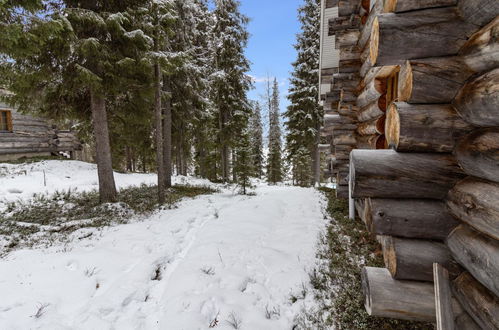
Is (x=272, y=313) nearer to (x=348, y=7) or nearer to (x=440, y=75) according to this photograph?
(x=440, y=75)

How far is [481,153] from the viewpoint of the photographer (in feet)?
6.27

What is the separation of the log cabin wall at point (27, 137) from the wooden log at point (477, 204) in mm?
21565

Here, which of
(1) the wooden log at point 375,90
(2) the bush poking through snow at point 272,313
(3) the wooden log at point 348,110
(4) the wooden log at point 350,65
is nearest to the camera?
(2) the bush poking through snow at point 272,313

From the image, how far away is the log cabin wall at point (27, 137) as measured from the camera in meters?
16.4

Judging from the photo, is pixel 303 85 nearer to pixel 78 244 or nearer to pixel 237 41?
pixel 237 41

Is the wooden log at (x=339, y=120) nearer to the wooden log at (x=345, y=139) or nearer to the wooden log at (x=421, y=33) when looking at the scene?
the wooden log at (x=345, y=139)

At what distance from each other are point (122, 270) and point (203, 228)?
9.27 feet

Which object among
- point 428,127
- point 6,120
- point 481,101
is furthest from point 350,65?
point 6,120

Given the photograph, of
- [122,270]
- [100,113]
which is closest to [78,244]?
[122,270]

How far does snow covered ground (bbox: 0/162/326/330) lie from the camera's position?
3.77 meters

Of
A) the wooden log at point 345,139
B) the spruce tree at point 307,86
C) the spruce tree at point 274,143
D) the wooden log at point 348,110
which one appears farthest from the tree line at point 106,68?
the spruce tree at point 274,143

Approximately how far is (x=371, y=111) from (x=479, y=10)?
3376 millimetres

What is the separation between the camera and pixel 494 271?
1729mm

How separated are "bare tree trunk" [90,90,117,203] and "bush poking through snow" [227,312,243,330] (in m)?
8.34
